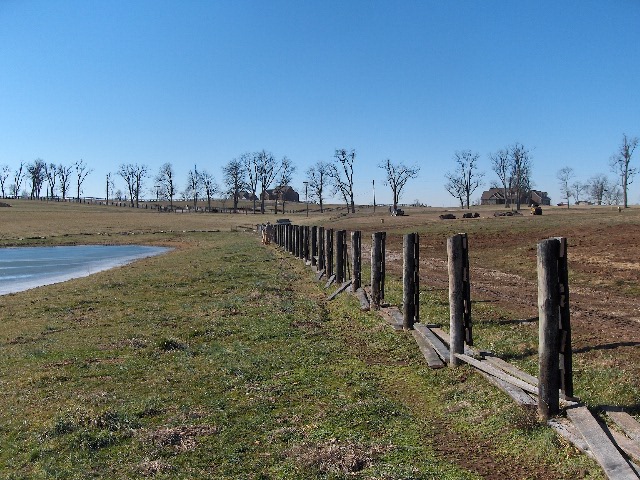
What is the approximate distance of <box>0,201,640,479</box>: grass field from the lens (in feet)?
17.5

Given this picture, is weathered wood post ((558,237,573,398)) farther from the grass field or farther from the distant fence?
the grass field

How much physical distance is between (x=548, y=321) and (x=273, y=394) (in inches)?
131

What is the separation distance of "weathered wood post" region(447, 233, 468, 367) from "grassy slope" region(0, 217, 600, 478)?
0.50m

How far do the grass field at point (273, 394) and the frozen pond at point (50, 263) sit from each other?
34.1 ft

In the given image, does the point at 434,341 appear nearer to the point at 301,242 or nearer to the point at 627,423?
the point at 627,423

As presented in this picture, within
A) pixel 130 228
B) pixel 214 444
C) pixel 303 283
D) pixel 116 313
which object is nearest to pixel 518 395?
pixel 214 444

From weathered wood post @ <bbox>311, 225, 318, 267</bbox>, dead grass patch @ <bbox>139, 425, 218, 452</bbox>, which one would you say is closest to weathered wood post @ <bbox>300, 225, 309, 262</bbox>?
weathered wood post @ <bbox>311, 225, 318, 267</bbox>

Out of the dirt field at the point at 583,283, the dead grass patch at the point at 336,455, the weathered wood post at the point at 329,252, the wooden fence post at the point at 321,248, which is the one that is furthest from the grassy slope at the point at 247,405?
the wooden fence post at the point at 321,248

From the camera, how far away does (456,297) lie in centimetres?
820

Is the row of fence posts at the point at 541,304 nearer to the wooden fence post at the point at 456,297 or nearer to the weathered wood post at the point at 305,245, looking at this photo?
the wooden fence post at the point at 456,297

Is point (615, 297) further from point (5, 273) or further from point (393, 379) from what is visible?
point (5, 273)

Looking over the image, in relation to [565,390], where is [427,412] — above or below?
below

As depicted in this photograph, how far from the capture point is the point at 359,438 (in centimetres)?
577

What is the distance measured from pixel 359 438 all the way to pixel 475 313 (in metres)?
5.68
